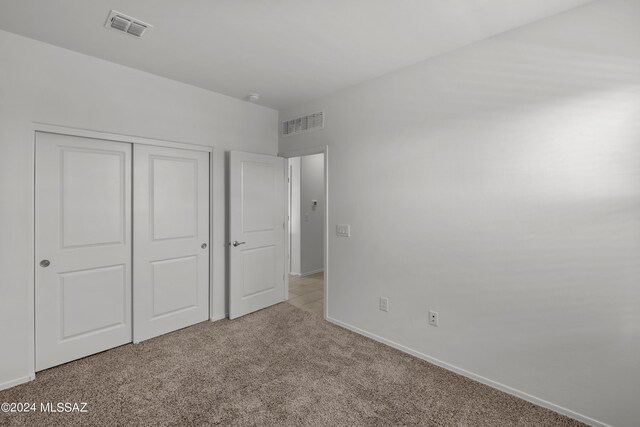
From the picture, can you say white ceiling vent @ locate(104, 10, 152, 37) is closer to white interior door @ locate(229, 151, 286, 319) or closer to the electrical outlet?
white interior door @ locate(229, 151, 286, 319)

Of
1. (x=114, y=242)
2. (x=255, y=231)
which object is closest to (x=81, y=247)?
(x=114, y=242)

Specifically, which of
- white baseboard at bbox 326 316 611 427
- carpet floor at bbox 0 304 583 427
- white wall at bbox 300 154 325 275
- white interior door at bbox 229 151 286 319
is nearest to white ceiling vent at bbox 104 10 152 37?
white interior door at bbox 229 151 286 319

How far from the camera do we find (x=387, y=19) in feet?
6.60

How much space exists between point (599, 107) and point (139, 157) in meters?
3.58

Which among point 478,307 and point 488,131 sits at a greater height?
point 488,131

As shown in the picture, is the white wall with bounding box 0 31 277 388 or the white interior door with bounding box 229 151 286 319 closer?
the white wall with bounding box 0 31 277 388

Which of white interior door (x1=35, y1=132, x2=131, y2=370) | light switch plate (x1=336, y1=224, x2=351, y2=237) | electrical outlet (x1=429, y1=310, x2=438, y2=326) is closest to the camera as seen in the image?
white interior door (x1=35, y1=132, x2=131, y2=370)

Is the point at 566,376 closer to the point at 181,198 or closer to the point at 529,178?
the point at 529,178

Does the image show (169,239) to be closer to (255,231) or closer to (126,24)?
(255,231)

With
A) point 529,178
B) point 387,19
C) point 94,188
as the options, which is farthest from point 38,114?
point 529,178

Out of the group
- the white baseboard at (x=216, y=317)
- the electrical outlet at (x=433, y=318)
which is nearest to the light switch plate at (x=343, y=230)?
the electrical outlet at (x=433, y=318)

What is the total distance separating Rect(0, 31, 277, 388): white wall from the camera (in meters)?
2.20

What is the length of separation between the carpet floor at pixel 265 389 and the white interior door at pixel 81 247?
0.77ft

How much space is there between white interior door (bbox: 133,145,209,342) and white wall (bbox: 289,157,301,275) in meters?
2.26
